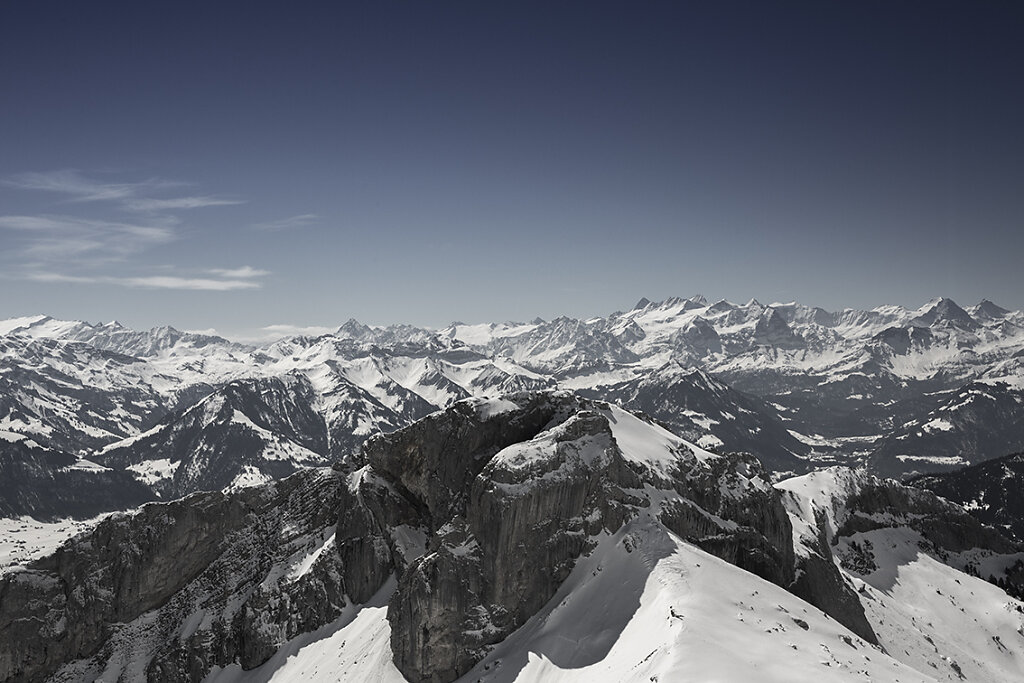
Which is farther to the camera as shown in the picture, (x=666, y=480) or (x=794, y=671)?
(x=666, y=480)

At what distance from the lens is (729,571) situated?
88875 millimetres

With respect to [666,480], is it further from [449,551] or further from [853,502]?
[853,502]

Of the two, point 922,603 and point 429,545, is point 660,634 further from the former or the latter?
point 922,603

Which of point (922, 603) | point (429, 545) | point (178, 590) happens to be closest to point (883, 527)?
point (922, 603)

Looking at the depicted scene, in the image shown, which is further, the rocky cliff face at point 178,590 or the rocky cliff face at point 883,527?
the rocky cliff face at point 883,527

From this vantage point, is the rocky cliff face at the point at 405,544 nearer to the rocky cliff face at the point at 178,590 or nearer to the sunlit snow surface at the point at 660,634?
the rocky cliff face at the point at 178,590

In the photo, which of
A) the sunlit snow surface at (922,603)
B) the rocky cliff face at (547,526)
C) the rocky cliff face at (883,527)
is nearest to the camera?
the rocky cliff face at (547,526)

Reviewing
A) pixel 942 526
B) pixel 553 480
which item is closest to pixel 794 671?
pixel 553 480

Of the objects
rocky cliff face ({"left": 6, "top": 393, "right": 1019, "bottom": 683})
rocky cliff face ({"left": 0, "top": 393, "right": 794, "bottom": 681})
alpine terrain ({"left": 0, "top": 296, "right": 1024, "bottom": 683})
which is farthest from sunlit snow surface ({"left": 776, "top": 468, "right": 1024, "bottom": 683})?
rocky cliff face ({"left": 0, "top": 393, "right": 794, "bottom": 681})

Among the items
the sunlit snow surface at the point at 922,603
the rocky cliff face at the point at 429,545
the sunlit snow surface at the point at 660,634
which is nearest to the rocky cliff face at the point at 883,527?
the sunlit snow surface at the point at 922,603

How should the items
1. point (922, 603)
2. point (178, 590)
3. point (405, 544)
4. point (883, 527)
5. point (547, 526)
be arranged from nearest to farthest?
point (547, 526) < point (405, 544) < point (922, 603) < point (178, 590) < point (883, 527)

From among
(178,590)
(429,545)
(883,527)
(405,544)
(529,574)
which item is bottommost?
(178,590)

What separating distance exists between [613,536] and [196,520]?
94596 millimetres

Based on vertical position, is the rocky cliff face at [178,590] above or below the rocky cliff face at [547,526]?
below
